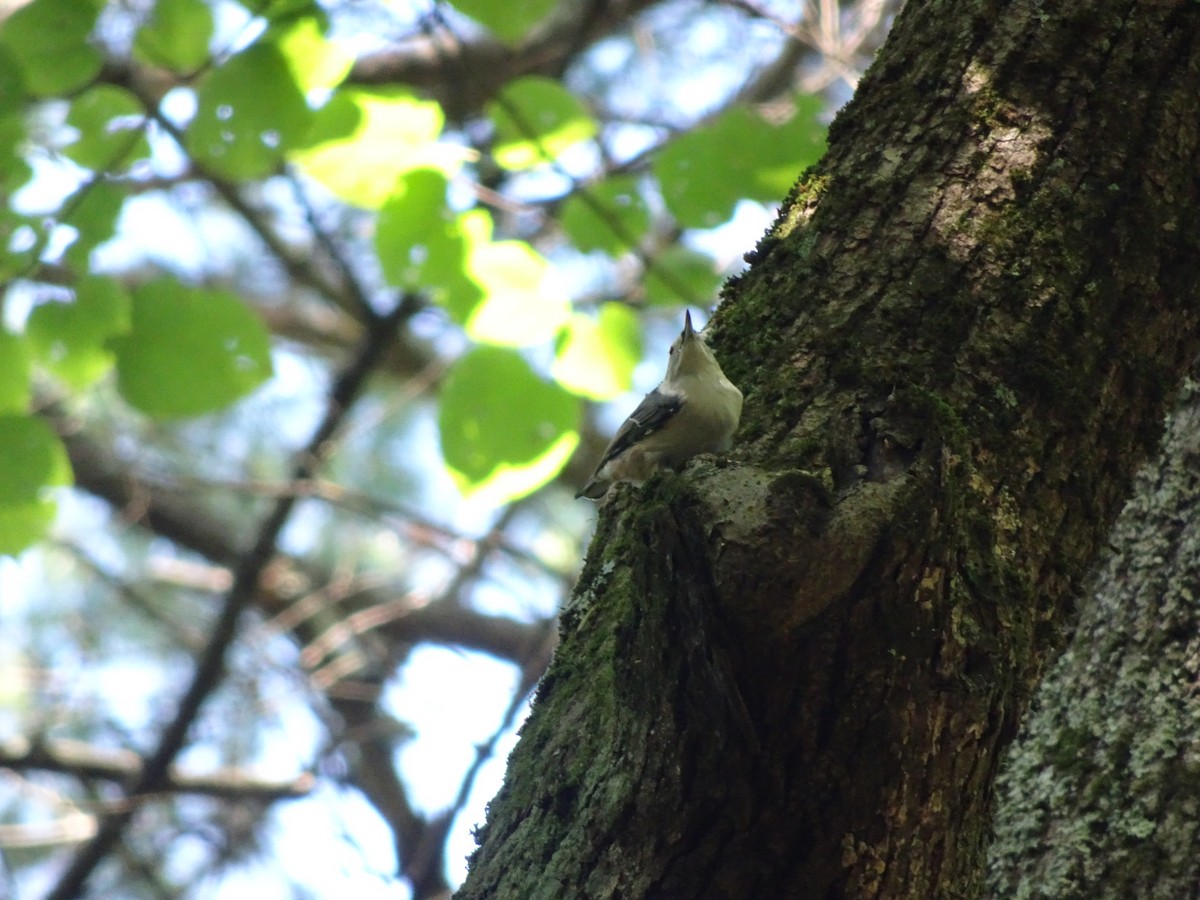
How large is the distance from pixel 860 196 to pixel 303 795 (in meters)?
4.66

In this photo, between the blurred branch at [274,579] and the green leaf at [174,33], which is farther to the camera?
the blurred branch at [274,579]

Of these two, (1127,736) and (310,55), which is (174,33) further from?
(1127,736)

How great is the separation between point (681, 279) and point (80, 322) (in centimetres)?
181

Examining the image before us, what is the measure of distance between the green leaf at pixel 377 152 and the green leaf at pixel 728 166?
26.1 inches

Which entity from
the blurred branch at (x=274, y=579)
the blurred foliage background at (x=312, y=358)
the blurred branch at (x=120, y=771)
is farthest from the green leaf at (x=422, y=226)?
the blurred branch at (x=120, y=771)

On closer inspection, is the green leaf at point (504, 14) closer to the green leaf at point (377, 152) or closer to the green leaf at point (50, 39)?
the green leaf at point (377, 152)

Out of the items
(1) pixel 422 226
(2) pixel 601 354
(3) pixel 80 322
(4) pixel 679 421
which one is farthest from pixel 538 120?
(3) pixel 80 322

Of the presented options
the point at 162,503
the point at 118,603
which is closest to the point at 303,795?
the point at 162,503

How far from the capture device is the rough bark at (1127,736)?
226 centimetres

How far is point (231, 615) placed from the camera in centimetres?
567

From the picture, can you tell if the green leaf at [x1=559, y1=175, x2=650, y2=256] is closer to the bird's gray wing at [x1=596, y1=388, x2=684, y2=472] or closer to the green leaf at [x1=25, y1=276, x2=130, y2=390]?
the bird's gray wing at [x1=596, y1=388, x2=684, y2=472]

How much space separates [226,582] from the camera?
718cm

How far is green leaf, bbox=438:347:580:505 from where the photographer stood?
3.33m

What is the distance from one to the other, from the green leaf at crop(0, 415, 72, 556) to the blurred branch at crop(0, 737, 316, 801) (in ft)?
11.0
